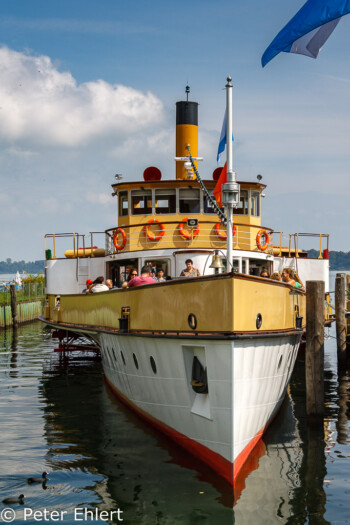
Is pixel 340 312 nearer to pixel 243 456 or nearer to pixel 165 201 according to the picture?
pixel 165 201

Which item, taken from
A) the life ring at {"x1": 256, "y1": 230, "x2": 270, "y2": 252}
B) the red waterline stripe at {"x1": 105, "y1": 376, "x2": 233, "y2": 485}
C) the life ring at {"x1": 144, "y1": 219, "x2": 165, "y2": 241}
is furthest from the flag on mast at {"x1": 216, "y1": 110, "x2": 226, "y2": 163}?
the red waterline stripe at {"x1": 105, "y1": 376, "x2": 233, "y2": 485}

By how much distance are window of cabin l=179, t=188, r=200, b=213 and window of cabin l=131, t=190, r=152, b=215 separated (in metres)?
0.96

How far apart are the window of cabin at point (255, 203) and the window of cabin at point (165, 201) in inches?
94.3

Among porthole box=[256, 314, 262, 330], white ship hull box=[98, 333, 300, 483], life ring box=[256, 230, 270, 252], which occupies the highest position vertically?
life ring box=[256, 230, 270, 252]

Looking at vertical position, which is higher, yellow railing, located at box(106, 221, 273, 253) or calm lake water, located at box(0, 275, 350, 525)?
yellow railing, located at box(106, 221, 273, 253)

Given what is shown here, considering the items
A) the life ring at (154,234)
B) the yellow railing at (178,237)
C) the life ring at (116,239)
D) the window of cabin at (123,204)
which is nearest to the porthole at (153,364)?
the yellow railing at (178,237)

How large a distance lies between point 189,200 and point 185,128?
10.9 ft

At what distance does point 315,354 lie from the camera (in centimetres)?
1381

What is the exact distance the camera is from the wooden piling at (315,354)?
45.2 feet

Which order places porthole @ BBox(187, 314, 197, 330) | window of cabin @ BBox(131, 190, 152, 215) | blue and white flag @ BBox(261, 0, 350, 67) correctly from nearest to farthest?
blue and white flag @ BBox(261, 0, 350, 67)
porthole @ BBox(187, 314, 197, 330)
window of cabin @ BBox(131, 190, 152, 215)

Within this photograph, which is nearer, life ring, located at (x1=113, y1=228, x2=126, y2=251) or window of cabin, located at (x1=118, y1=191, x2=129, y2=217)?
life ring, located at (x1=113, y1=228, x2=126, y2=251)

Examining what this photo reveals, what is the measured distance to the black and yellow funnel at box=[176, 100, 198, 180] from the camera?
20.7 metres

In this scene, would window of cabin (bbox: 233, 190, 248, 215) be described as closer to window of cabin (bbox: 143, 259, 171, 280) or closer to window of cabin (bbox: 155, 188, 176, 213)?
window of cabin (bbox: 155, 188, 176, 213)

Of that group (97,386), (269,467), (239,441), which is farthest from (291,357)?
(97,386)
